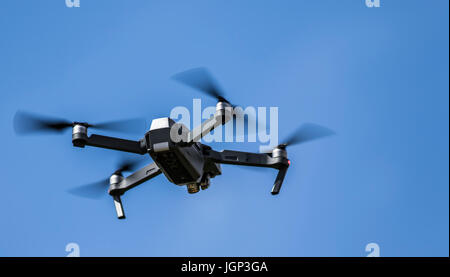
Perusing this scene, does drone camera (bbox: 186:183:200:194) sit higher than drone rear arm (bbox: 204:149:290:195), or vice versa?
drone rear arm (bbox: 204:149:290:195)

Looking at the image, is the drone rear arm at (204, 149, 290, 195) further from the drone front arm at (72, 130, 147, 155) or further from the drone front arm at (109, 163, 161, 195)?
the drone front arm at (72, 130, 147, 155)

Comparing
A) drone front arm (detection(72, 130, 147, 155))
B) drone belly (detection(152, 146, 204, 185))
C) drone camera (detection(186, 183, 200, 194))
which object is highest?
drone front arm (detection(72, 130, 147, 155))

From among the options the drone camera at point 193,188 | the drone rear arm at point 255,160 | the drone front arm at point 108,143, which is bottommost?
the drone camera at point 193,188

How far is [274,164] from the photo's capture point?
2923 cm

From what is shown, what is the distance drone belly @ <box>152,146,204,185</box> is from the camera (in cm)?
2642

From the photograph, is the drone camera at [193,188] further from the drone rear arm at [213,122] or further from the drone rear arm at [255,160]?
the drone rear arm at [213,122]

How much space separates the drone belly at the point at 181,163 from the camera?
2642cm

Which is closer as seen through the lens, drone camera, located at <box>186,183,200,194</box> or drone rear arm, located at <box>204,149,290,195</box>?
drone camera, located at <box>186,183,200,194</box>

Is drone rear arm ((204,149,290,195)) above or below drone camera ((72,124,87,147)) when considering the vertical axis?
below

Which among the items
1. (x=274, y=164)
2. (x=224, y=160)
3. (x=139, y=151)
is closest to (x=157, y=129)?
(x=139, y=151)

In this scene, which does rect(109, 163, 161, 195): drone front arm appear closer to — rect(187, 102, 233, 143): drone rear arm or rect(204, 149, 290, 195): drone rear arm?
rect(204, 149, 290, 195): drone rear arm

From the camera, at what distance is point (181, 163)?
26828 mm

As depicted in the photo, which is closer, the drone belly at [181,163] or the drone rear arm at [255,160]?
the drone belly at [181,163]
